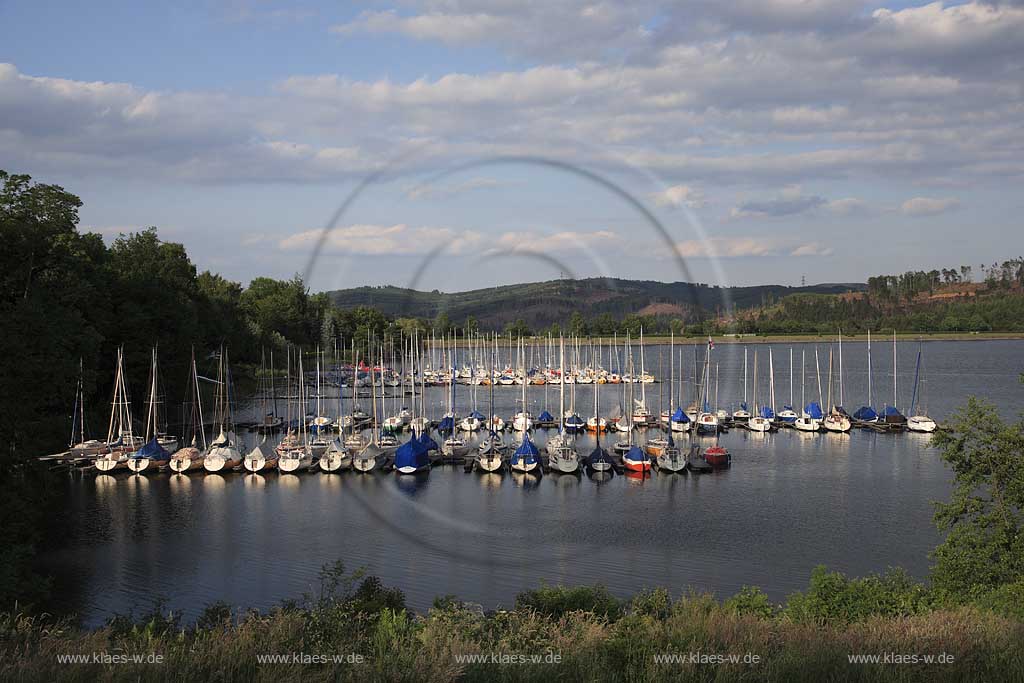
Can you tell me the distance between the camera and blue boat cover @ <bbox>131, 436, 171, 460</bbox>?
164ft

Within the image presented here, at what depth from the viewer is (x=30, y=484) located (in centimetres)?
2467

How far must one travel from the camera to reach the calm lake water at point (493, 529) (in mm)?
28484

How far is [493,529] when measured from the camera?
36.2 m

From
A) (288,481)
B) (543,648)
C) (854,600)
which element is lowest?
(288,481)

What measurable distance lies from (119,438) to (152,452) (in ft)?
14.5

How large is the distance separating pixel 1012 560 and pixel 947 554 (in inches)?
48.5

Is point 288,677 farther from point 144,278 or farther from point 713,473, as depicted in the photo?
point 144,278

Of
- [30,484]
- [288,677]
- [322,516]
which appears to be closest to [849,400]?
[322,516]
